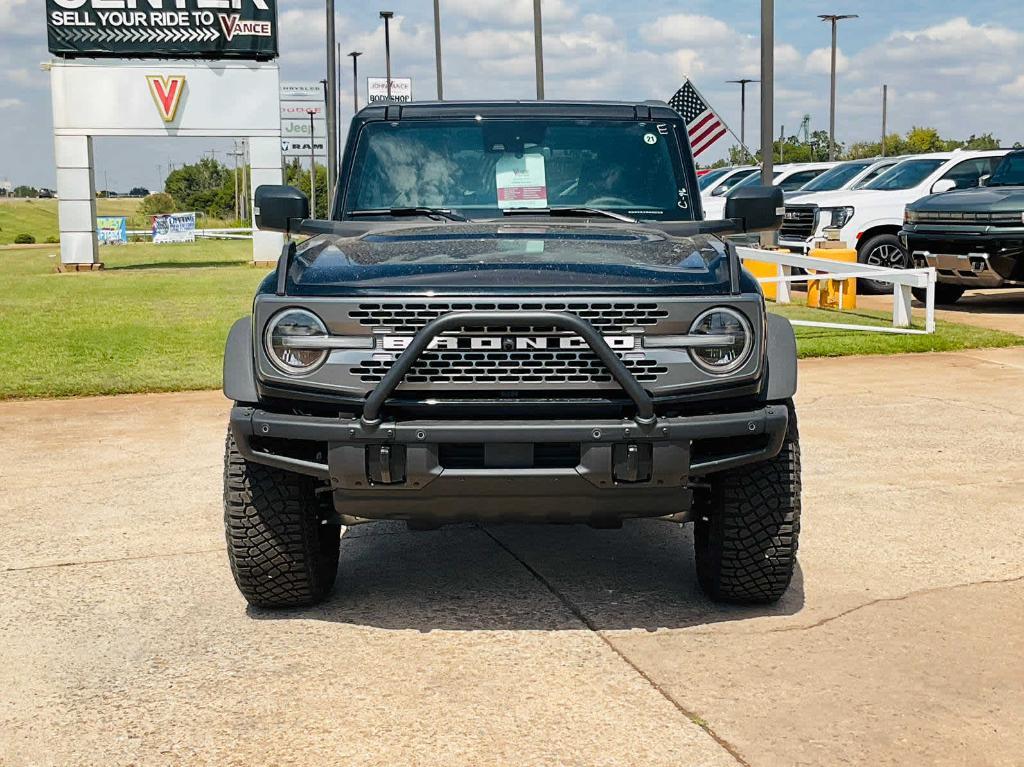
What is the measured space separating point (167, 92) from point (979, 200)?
64.6 feet

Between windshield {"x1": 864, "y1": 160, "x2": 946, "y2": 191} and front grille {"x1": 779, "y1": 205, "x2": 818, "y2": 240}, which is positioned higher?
windshield {"x1": 864, "y1": 160, "x2": 946, "y2": 191}

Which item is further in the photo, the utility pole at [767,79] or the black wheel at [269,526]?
the utility pole at [767,79]

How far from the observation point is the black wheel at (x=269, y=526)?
456cm

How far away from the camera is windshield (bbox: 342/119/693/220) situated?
5668mm

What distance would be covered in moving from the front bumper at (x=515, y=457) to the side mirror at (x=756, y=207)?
1.46m

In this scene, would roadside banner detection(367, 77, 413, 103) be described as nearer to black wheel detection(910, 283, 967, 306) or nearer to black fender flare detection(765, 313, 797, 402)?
black wheel detection(910, 283, 967, 306)

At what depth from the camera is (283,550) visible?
4594 mm

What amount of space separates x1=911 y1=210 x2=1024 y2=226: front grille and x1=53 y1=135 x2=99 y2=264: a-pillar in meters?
A: 19.5

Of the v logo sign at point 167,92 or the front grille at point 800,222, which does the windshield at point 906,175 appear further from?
the v logo sign at point 167,92

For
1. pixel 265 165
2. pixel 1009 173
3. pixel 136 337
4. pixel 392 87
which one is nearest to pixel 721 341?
pixel 136 337

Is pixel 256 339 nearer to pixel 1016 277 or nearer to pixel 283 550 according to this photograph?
pixel 283 550

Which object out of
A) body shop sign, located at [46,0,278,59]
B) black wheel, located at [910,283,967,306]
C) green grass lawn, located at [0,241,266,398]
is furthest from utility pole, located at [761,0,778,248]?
body shop sign, located at [46,0,278,59]

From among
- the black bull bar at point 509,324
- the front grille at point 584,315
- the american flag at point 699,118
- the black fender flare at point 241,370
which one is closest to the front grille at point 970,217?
the american flag at point 699,118

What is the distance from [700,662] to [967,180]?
14618 millimetres
